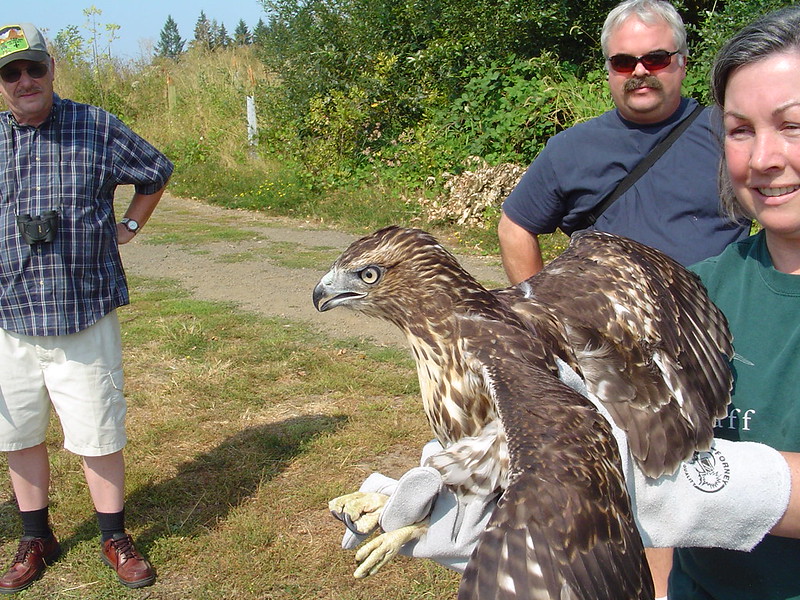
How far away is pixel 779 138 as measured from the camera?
5.86ft

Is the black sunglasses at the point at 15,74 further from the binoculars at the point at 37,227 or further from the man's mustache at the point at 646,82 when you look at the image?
the man's mustache at the point at 646,82

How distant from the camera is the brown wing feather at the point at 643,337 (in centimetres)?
234

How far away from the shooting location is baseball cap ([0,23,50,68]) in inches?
140

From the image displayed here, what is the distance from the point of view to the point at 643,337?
263 cm

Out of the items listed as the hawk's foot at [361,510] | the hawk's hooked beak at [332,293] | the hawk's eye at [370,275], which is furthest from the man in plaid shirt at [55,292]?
the hawk's foot at [361,510]

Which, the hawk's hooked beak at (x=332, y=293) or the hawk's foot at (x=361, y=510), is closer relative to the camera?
the hawk's foot at (x=361, y=510)

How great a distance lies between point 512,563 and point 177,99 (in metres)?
20.7

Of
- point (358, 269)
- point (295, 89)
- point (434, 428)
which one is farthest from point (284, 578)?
point (295, 89)

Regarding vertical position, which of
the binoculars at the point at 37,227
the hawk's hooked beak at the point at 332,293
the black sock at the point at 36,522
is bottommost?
the black sock at the point at 36,522

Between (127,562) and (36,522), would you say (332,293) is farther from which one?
(36,522)

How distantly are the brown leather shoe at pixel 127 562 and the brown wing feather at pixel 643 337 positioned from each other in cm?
249

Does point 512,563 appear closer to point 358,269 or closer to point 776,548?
point 776,548

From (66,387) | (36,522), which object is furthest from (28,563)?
(66,387)

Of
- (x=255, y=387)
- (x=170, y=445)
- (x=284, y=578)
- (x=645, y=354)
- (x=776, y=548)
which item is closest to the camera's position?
(x=776, y=548)
